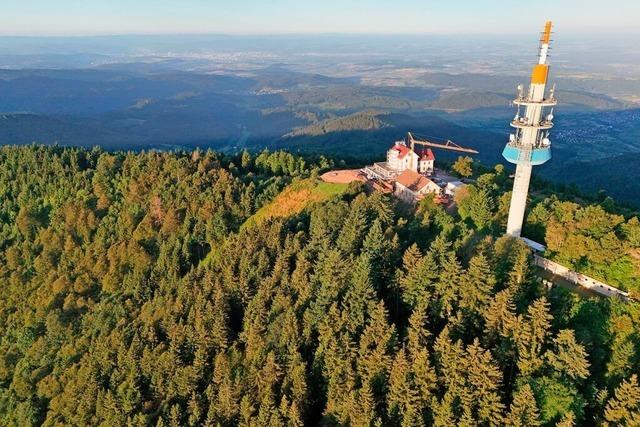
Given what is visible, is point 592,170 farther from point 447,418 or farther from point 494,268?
point 447,418

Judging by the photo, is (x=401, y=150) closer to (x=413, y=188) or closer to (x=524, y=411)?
(x=413, y=188)

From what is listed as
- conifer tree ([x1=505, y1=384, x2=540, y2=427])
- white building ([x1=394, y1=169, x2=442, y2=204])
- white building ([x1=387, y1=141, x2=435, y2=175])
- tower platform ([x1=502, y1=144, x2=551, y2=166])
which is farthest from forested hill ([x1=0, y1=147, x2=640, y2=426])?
white building ([x1=387, y1=141, x2=435, y2=175])

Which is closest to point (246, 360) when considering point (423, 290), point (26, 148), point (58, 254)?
point (423, 290)

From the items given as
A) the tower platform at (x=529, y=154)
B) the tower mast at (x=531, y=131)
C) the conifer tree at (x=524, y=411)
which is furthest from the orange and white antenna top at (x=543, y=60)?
the conifer tree at (x=524, y=411)

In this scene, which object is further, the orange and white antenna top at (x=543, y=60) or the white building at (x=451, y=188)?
the white building at (x=451, y=188)

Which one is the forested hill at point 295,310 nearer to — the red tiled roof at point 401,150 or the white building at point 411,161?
the white building at point 411,161

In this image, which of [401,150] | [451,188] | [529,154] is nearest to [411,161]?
[401,150]
